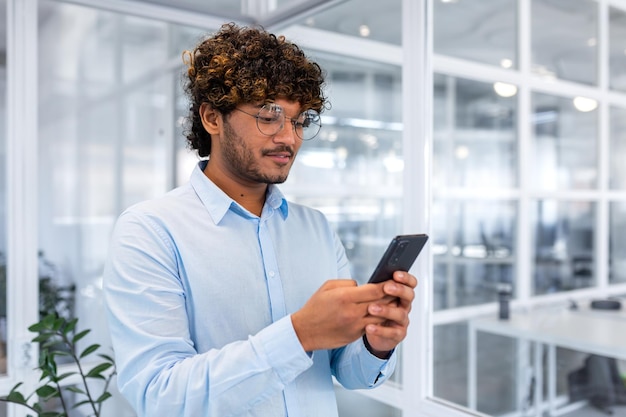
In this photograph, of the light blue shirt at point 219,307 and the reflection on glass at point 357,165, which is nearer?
the light blue shirt at point 219,307

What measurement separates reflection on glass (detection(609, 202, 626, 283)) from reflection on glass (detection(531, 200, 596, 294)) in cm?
12

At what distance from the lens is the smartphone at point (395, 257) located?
0.88 m

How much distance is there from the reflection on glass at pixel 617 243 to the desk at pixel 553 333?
2.77ft

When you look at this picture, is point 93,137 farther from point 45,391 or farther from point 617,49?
point 617,49

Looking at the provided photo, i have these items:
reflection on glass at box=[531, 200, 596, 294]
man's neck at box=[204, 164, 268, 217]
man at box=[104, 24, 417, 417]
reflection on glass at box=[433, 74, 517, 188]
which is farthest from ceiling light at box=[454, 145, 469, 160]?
man's neck at box=[204, 164, 268, 217]

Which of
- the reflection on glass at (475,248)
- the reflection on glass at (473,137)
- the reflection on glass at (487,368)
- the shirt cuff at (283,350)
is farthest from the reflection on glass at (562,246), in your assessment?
the shirt cuff at (283,350)

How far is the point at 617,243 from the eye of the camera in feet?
13.4

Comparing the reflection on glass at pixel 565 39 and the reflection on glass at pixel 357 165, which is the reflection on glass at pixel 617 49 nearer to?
the reflection on glass at pixel 565 39

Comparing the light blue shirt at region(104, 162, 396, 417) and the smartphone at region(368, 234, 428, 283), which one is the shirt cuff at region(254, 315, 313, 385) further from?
the smartphone at region(368, 234, 428, 283)

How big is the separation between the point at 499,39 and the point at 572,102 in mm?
799

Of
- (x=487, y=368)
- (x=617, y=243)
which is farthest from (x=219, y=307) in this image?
(x=617, y=243)

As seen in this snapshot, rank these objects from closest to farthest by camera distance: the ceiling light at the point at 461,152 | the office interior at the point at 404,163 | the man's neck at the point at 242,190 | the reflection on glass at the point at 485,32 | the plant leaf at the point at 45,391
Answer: the man's neck at the point at 242,190 < the plant leaf at the point at 45,391 < the office interior at the point at 404,163 < the reflection on glass at the point at 485,32 < the ceiling light at the point at 461,152

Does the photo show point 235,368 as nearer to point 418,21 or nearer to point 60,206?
point 418,21

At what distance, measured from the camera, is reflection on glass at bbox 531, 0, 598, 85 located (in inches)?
158
